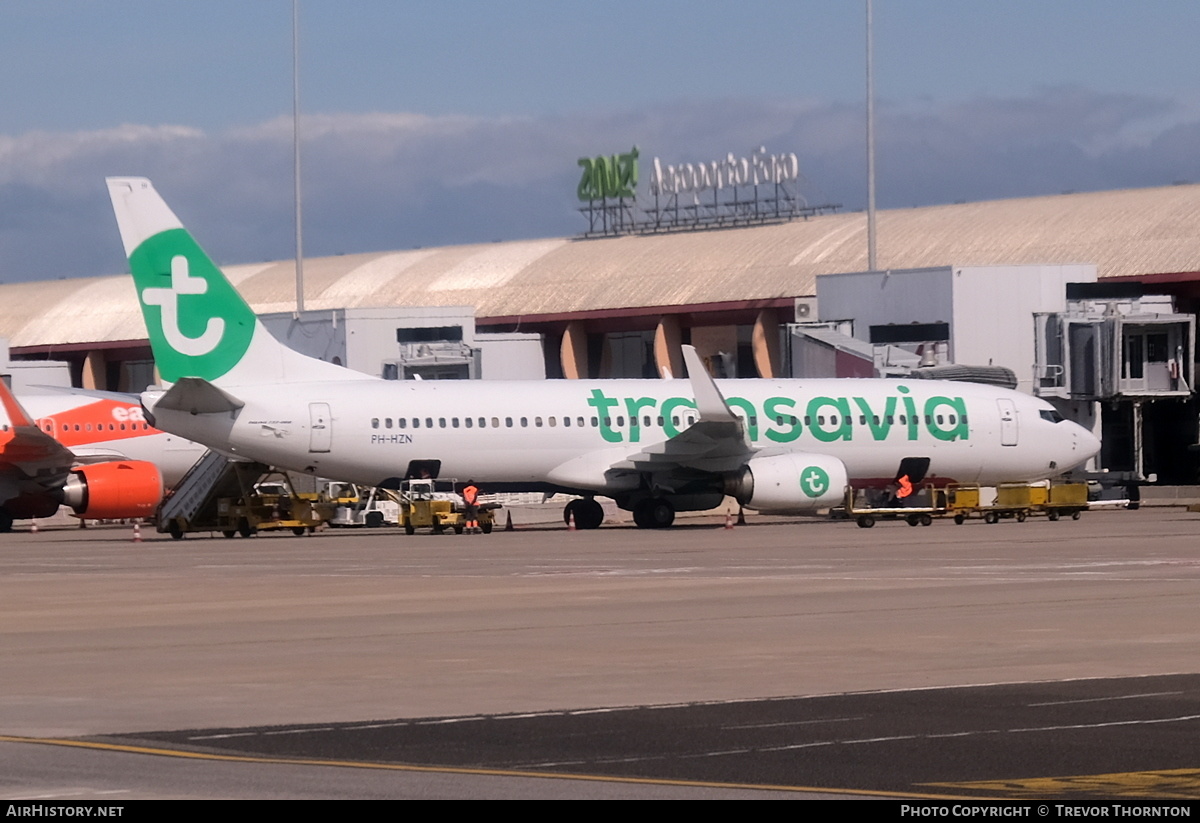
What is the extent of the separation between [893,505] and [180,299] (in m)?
18.4

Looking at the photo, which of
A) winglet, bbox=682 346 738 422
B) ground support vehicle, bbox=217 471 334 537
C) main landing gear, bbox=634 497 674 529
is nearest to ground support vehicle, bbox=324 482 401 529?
ground support vehicle, bbox=217 471 334 537

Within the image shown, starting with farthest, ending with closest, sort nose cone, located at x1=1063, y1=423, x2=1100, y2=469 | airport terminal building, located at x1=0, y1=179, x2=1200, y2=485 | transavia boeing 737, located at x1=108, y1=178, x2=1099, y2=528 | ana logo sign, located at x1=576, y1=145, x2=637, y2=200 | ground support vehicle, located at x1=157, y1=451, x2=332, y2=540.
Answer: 1. ana logo sign, located at x1=576, y1=145, x2=637, y2=200
2. airport terminal building, located at x1=0, y1=179, x2=1200, y2=485
3. nose cone, located at x1=1063, y1=423, x2=1100, y2=469
4. ground support vehicle, located at x1=157, y1=451, x2=332, y2=540
5. transavia boeing 737, located at x1=108, y1=178, x2=1099, y2=528

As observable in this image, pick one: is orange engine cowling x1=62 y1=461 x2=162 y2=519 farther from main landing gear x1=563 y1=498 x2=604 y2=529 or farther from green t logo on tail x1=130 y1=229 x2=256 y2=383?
main landing gear x1=563 y1=498 x2=604 y2=529

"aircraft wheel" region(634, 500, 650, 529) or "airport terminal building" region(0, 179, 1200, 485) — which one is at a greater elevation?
"airport terminal building" region(0, 179, 1200, 485)

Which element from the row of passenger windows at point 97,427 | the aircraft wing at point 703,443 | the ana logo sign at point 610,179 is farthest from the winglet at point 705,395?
the ana logo sign at point 610,179

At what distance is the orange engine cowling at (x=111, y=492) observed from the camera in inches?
1906

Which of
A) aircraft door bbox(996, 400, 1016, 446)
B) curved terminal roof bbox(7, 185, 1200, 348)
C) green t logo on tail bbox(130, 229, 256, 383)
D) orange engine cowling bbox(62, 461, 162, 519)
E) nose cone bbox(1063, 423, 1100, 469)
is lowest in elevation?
orange engine cowling bbox(62, 461, 162, 519)

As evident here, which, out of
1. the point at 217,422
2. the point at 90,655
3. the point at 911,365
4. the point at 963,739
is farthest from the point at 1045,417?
the point at 963,739

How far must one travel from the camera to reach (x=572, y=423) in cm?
A: 4553

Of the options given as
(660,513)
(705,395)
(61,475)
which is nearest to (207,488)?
(61,475)

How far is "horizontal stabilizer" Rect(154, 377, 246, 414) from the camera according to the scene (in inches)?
1591

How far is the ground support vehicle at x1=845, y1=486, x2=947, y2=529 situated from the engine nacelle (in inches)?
49.6

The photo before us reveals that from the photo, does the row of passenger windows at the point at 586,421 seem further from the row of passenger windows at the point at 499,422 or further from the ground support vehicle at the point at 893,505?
the ground support vehicle at the point at 893,505
